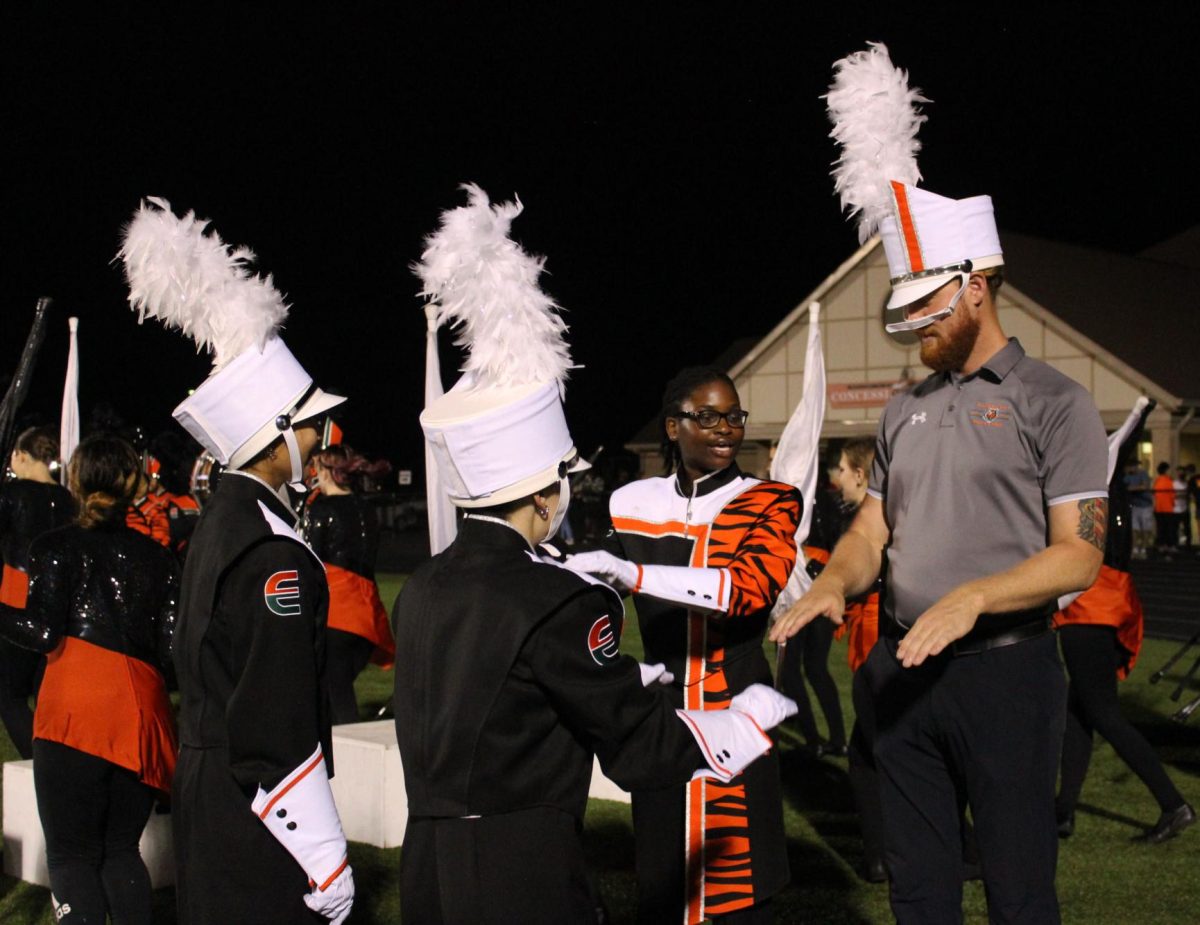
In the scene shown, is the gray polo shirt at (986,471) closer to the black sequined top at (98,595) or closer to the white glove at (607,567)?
the white glove at (607,567)

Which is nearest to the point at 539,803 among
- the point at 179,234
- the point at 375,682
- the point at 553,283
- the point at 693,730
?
the point at 693,730

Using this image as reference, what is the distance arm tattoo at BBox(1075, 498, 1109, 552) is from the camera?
3133 millimetres

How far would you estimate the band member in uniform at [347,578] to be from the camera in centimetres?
807

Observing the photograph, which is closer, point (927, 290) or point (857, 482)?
point (927, 290)

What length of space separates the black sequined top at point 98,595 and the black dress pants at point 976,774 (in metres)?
2.41

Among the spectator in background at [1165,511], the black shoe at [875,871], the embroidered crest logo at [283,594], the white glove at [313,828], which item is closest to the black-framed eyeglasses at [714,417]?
the embroidered crest logo at [283,594]

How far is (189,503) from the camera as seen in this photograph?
33.4ft

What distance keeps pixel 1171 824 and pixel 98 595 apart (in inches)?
197

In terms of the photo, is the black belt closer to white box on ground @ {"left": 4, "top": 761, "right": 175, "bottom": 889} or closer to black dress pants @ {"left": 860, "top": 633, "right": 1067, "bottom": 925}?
black dress pants @ {"left": 860, "top": 633, "right": 1067, "bottom": 925}

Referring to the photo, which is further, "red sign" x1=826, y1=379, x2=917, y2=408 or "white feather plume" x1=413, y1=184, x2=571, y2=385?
"red sign" x1=826, y1=379, x2=917, y2=408

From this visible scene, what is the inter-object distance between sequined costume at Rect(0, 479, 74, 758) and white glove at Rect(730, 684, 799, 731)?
5502 mm

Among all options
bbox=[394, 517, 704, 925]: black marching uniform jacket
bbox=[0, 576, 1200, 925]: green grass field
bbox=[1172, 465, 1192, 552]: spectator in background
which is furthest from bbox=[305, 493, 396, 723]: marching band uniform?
bbox=[1172, 465, 1192, 552]: spectator in background

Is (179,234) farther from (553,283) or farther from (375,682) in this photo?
(553,283)

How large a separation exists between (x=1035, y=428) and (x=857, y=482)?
12.9 feet
